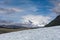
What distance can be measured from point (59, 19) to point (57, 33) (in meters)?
53.2

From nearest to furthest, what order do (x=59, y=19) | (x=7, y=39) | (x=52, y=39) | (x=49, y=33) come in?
(x=52, y=39) → (x=7, y=39) → (x=49, y=33) → (x=59, y=19)

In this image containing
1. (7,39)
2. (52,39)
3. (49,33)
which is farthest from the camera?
(49,33)

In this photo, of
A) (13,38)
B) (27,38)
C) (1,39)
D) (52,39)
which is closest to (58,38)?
(52,39)

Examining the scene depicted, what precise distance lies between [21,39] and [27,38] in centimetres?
22

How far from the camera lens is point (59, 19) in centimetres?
5900

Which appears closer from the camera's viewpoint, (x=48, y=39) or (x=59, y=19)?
(x=48, y=39)

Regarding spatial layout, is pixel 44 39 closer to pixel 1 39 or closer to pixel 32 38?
pixel 32 38

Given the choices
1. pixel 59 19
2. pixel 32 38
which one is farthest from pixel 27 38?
pixel 59 19

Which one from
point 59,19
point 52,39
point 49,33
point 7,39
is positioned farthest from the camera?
point 59,19

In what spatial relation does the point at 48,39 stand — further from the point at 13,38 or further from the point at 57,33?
the point at 13,38

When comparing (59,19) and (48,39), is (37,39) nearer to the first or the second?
(48,39)

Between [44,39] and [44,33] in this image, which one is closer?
[44,39]

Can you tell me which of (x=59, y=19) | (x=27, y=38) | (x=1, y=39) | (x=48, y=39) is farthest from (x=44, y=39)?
(x=59, y=19)

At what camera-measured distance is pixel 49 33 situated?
22.2ft
